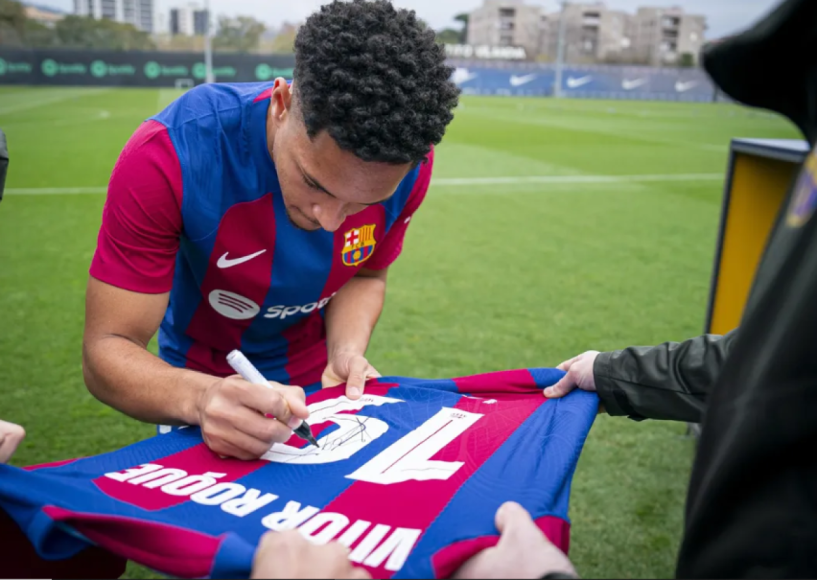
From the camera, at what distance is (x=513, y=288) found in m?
4.75

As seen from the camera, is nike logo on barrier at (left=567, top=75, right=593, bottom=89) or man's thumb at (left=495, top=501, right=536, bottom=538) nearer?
man's thumb at (left=495, top=501, right=536, bottom=538)

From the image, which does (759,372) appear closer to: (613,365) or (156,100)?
(613,365)

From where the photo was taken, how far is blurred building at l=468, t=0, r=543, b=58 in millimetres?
58094

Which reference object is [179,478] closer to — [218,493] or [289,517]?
[218,493]

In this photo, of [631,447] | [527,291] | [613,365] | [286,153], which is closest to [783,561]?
[613,365]

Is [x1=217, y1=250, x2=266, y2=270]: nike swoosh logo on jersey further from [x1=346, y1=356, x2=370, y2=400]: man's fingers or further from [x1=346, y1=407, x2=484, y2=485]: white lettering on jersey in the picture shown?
[x1=346, y1=407, x2=484, y2=485]: white lettering on jersey

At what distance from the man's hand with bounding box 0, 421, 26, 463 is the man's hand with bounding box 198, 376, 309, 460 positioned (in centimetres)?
30

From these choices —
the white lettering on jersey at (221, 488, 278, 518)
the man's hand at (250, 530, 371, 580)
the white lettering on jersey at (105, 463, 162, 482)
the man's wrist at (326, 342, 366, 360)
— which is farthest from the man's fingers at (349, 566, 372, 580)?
the man's wrist at (326, 342, 366, 360)

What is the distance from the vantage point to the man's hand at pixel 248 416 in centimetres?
120

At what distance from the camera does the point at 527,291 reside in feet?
15.4

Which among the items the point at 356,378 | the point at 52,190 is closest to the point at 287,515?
the point at 356,378

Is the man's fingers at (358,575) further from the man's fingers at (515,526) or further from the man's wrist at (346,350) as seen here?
the man's wrist at (346,350)

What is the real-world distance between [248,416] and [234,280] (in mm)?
592

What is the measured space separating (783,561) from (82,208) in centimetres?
684
